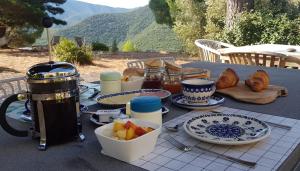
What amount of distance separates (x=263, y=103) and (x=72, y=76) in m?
0.73

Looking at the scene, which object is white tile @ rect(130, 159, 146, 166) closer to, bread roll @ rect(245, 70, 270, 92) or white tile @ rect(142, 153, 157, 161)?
white tile @ rect(142, 153, 157, 161)

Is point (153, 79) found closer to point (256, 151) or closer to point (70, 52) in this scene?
point (256, 151)

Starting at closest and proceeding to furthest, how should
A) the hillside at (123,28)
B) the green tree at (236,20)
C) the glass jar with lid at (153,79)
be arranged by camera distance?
the glass jar with lid at (153,79), the green tree at (236,20), the hillside at (123,28)

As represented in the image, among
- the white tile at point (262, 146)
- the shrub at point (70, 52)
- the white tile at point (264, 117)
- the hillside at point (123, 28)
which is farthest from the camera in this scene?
the hillside at point (123, 28)

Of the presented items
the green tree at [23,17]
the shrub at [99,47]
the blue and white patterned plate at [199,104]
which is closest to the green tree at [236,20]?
the shrub at [99,47]

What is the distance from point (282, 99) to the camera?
4.06 feet

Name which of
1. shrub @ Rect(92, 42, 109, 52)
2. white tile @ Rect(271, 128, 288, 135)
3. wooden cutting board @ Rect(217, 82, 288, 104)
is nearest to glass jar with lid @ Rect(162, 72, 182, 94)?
wooden cutting board @ Rect(217, 82, 288, 104)

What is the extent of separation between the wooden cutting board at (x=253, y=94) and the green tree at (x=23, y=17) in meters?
7.10

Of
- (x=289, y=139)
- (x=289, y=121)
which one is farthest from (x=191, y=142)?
(x=289, y=121)

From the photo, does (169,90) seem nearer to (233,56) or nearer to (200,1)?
(233,56)

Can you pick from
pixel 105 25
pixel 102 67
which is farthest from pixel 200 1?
pixel 105 25

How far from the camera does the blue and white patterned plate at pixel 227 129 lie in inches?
Answer: 31.0

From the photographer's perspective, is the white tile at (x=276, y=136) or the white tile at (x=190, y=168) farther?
the white tile at (x=276, y=136)

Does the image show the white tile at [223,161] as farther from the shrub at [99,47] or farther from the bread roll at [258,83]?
the shrub at [99,47]
